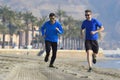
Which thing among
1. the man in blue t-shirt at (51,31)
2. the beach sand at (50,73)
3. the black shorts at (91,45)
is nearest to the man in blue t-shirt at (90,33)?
the black shorts at (91,45)

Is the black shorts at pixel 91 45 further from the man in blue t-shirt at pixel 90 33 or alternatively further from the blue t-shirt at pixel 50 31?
the blue t-shirt at pixel 50 31

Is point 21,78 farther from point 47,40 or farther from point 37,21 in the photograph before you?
point 37,21

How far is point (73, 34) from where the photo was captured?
16588cm

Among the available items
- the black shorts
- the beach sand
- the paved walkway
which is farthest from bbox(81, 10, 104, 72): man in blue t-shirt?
the paved walkway

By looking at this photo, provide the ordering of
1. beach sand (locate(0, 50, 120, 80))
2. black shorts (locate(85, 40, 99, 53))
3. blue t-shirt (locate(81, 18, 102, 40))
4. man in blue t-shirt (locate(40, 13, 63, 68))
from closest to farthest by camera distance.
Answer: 1. beach sand (locate(0, 50, 120, 80))
2. black shorts (locate(85, 40, 99, 53))
3. blue t-shirt (locate(81, 18, 102, 40))
4. man in blue t-shirt (locate(40, 13, 63, 68))

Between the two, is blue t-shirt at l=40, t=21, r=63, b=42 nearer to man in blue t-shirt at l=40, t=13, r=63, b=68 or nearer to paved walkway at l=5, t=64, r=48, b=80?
man in blue t-shirt at l=40, t=13, r=63, b=68

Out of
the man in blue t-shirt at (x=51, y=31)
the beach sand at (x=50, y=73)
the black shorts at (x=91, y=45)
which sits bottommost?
the beach sand at (x=50, y=73)

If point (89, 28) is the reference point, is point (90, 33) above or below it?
below

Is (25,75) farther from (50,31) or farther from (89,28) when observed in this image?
(50,31)

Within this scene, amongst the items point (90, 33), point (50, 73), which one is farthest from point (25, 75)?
point (90, 33)

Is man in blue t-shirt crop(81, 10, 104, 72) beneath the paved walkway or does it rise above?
above

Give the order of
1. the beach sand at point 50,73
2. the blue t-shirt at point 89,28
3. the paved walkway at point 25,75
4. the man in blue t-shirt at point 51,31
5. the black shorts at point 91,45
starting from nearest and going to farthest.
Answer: the paved walkway at point 25,75 < the beach sand at point 50,73 < the black shorts at point 91,45 < the blue t-shirt at point 89,28 < the man in blue t-shirt at point 51,31

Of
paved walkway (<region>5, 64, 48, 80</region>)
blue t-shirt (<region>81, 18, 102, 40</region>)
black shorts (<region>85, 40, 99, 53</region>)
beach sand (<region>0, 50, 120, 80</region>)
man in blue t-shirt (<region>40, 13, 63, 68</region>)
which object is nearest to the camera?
paved walkway (<region>5, 64, 48, 80</region>)

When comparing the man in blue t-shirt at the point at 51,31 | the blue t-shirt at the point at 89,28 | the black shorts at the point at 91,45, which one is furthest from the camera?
the man in blue t-shirt at the point at 51,31
